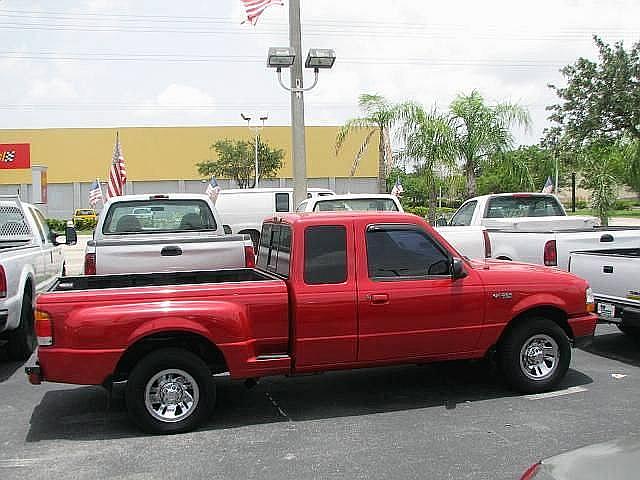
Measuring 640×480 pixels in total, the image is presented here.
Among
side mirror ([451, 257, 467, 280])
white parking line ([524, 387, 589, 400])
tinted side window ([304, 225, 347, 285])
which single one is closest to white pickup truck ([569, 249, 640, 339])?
white parking line ([524, 387, 589, 400])

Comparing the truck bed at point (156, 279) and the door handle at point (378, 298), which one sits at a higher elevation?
the truck bed at point (156, 279)

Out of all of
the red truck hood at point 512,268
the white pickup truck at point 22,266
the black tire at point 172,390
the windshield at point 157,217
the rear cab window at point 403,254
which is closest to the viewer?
the black tire at point 172,390

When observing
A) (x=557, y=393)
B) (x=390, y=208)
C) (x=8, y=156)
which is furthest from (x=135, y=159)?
(x=557, y=393)

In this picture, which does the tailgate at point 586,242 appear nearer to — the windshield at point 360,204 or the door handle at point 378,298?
the windshield at point 360,204

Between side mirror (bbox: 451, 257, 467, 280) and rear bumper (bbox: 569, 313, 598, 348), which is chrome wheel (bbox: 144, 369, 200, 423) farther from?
rear bumper (bbox: 569, 313, 598, 348)

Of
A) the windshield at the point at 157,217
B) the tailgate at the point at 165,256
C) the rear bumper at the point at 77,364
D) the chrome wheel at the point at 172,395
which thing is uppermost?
the windshield at the point at 157,217

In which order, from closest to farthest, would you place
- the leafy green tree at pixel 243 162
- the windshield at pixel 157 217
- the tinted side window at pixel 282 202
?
the windshield at pixel 157 217, the tinted side window at pixel 282 202, the leafy green tree at pixel 243 162

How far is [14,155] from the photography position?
3841 cm

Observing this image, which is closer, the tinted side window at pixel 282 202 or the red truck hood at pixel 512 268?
the red truck hood at pixel 512 268

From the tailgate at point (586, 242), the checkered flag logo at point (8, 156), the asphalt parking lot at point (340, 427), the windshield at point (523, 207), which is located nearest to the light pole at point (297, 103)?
the windshield at point (523, 207)

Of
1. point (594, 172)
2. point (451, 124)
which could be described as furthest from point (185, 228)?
point (594, 172)

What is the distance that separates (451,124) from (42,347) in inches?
857

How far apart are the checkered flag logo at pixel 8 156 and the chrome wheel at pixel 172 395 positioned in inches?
1395

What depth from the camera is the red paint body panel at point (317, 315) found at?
5.72 m
